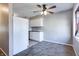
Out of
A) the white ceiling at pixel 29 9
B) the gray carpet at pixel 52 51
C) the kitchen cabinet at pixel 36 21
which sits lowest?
the gray carpet at pixel 52 51

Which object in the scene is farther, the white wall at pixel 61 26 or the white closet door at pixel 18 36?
the white wall at pixel 61 26

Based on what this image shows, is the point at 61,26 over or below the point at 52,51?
over

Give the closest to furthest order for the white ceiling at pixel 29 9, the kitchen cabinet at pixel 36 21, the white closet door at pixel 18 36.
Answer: the white closet door at pixel 18 36 → the white ceiling at pixel 29 9 → the kitchen cabinet at pixel 36 21

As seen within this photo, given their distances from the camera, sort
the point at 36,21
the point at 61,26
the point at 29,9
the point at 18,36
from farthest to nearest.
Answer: the point at 36,21 → the point at 29,9 → the point at 61,26 → the point at 18,36

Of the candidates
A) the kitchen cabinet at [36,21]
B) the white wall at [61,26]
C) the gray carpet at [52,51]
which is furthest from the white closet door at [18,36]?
the kitchen cabinet at [36,21]

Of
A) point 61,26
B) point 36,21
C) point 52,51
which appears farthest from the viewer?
point 36,21

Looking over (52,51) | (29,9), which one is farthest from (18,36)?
(29,9)

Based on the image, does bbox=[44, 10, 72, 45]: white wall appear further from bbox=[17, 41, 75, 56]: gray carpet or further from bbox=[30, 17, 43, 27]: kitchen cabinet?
bbox=[30, 17, 43, 27]: kitchen cabinet

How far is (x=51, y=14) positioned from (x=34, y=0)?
3.40 metres

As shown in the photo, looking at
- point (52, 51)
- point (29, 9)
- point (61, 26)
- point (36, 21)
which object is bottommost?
point (52, 51)

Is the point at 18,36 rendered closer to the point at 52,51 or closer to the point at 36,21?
the point at 52,51

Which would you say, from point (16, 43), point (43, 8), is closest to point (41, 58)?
point (16, 43)

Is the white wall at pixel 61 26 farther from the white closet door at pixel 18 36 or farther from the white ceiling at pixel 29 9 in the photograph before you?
the white closet door at pixel 18 36

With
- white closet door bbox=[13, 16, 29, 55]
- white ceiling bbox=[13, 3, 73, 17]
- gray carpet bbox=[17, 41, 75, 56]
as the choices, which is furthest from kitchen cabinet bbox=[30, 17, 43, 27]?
gray carpet bbox=[17, 41, 75, 56]
